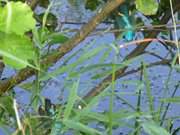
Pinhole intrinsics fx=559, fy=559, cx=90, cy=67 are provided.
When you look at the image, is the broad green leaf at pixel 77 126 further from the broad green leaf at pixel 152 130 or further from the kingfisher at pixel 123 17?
the kingfisher at pixel 123 17

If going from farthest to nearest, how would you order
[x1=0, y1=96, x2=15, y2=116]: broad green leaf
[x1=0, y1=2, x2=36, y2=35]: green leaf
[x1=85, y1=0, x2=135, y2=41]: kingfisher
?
1. [x1=85, y1=0, x2=135, y2=41]: kingfisher
2. [x1=0, y1=96, x2=15, y2=116]: broad green leaf
3. [x1=0, y1=2, x2=36, y2=35]: green leaf

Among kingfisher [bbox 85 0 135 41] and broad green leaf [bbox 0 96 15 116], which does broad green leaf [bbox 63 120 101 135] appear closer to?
broad green leaf [bbox 0 96 15 116]

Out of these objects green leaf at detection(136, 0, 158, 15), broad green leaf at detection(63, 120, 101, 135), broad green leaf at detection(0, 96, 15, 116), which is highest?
green leaf at detection(136, 0, 158, 15)

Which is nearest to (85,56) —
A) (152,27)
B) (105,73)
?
(105,73)

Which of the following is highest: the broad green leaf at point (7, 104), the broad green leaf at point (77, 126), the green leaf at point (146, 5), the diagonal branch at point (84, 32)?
the green leaf at point (146, 5)

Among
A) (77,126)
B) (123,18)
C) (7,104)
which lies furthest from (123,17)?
(77,126)

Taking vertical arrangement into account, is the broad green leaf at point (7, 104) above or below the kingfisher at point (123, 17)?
below

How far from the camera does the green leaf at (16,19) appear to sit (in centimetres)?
115

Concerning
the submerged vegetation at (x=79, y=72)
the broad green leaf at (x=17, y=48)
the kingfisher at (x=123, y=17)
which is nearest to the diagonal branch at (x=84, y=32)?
the submerged vegetation at (x=79, y=72)

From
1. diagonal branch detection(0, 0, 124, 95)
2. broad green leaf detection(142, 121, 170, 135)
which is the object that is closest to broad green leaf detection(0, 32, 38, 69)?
broad green leaf detection(142, 121, 170, 135)

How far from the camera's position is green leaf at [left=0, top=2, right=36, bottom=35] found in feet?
3.76

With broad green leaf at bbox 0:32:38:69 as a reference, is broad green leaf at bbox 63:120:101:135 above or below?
below

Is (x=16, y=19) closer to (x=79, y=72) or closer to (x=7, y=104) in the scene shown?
(x=79, y=72)

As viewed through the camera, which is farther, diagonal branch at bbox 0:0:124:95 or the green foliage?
diagonal branch at bbox 0:0:124:95
